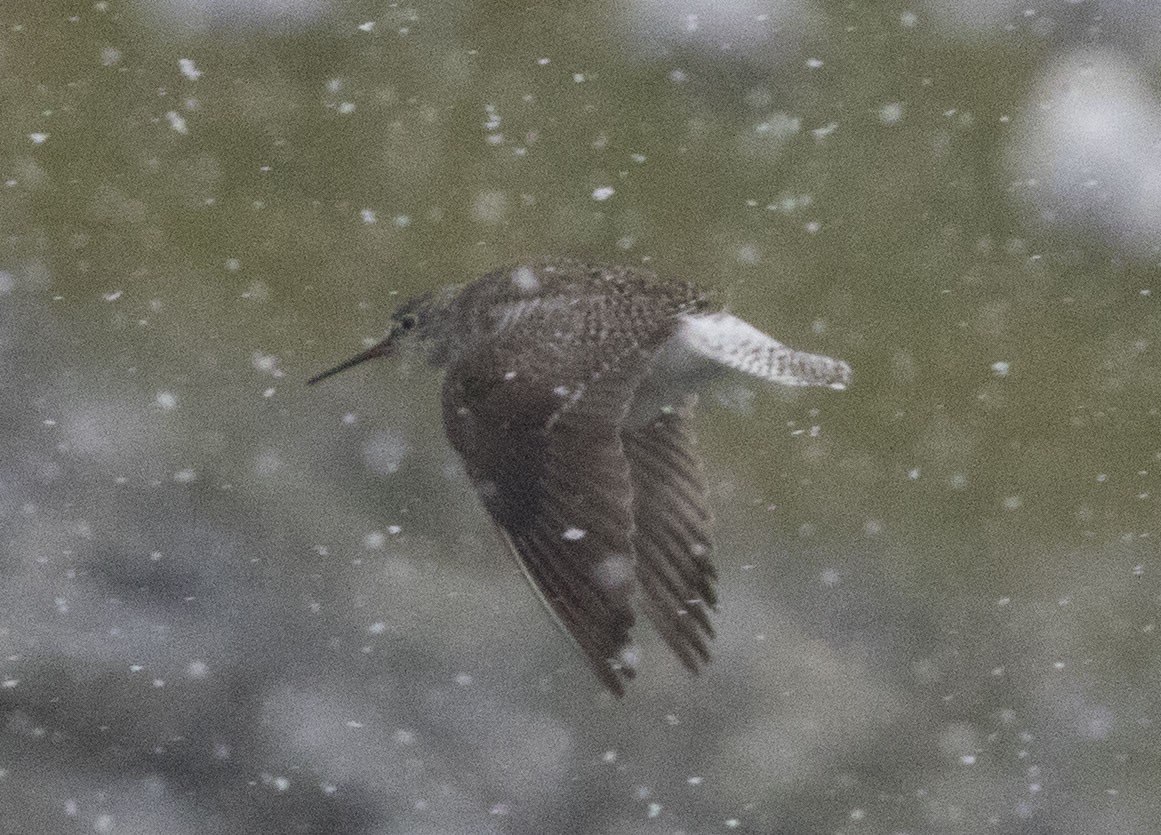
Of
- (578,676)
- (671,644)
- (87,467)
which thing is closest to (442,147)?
(87,467)

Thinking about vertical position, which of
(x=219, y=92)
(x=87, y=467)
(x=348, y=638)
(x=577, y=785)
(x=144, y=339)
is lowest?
(x=577, y=785)

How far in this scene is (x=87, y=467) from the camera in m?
4.12

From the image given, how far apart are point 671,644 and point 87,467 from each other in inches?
84.0

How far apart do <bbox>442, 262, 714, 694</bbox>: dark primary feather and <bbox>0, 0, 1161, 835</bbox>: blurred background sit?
106 centimetres

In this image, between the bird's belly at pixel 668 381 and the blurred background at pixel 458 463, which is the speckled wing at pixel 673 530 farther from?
the blurred background at pixel 458 463

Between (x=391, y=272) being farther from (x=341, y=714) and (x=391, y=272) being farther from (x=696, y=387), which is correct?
(x=696, y=387)

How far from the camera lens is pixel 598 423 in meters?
2.51

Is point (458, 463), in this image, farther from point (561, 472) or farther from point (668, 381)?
point (561, 472)

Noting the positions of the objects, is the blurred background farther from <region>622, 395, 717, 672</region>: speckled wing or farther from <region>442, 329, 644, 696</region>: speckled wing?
<region>442, 329, 644, 696</region>: speckled wing

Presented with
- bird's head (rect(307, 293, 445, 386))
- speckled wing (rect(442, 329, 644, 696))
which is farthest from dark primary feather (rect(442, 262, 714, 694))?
bird's head (rect(307, 293, 445, 386))

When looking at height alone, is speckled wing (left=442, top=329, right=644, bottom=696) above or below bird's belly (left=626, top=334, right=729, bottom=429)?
below

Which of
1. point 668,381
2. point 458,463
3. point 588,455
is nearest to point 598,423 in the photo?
point 588,455

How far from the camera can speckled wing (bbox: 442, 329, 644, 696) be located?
2250mm

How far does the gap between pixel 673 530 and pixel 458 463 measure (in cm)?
154
